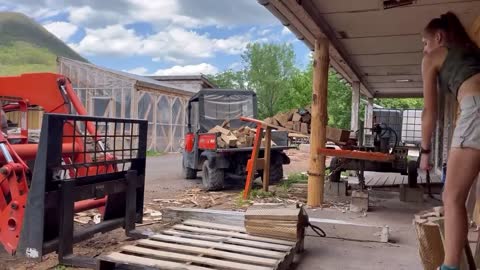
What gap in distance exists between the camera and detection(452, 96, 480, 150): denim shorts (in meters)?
2.63

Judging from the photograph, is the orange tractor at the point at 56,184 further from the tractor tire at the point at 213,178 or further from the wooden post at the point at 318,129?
the tractor tire at the point at 213,178

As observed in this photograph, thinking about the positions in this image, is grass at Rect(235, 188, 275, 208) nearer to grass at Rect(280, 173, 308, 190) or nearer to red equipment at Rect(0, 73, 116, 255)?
grass at Rect(280, 173, 308, 190)

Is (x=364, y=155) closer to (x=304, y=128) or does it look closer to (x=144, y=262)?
(x=304, y=128)

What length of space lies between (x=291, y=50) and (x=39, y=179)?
187 feet

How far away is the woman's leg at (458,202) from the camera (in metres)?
2.60

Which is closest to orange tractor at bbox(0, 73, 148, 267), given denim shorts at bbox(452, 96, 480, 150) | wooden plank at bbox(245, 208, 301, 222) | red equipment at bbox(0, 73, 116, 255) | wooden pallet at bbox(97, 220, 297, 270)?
red equipment at bbox(0, 73, 116, 255)

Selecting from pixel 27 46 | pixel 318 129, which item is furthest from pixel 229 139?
pixel 27 46

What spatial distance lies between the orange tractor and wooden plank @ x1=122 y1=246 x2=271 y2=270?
443 mm

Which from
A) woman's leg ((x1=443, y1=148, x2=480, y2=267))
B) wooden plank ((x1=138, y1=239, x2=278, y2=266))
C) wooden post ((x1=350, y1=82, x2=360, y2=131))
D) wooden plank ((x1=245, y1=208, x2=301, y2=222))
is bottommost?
wooden plank ((x1=138, y1=239, x2=278, y2=266))

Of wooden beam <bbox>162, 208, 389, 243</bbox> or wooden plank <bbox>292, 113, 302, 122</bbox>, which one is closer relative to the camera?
wooden beam <bbox>162, 208, 389, 243</bbox>

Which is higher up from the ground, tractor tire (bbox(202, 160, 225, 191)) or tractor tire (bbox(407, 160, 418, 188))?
tractor tire (bbox(407, 160, 418, 188))

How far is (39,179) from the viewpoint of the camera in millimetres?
3701

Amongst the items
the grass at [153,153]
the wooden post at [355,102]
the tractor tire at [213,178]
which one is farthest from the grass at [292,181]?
the grass at [153,153]

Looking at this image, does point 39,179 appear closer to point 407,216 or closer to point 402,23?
point 407,216
